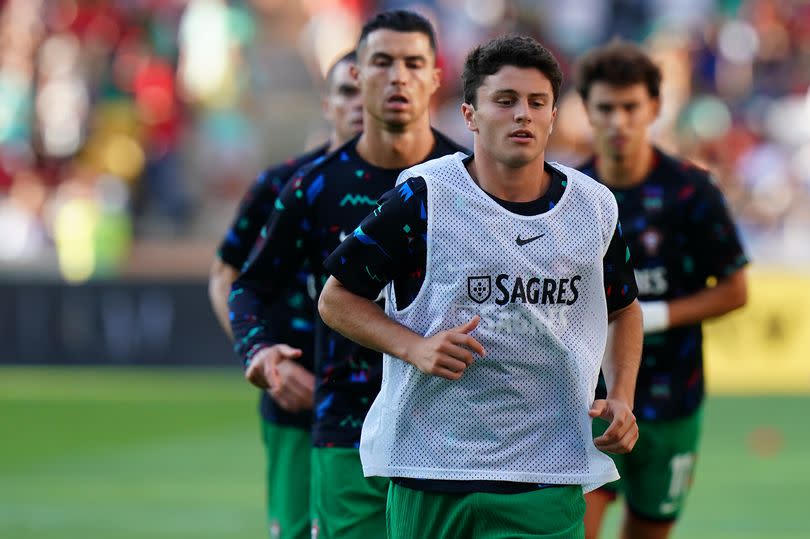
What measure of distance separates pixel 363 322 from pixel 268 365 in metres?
0.84

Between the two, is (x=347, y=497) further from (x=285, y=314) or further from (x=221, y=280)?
(x=221, y=280)

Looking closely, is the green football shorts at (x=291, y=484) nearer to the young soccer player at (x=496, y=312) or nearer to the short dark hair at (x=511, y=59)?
the young soccer player at (x=496, y=312)

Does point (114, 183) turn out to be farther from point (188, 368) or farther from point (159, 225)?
point (188, 368)

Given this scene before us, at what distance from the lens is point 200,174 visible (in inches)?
824

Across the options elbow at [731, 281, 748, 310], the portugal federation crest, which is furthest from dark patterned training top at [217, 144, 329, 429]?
the portugal federation crest

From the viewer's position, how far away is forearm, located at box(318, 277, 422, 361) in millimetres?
4574

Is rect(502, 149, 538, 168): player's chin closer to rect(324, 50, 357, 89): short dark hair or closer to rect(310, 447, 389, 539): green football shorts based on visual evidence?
rect(310, 447, 389, 539): green football shorts

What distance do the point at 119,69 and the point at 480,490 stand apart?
18293 mm

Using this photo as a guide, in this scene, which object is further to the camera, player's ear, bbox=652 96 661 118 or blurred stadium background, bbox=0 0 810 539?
blurred stadium background, bbox=0 0 810 539

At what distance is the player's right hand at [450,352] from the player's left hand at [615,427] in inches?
17.1

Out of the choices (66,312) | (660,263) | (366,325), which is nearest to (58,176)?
(66,312)

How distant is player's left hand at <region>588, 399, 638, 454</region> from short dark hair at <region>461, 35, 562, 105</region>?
3.18 ft

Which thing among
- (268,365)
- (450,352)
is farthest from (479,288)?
(268,365)

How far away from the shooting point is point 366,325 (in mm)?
4645
